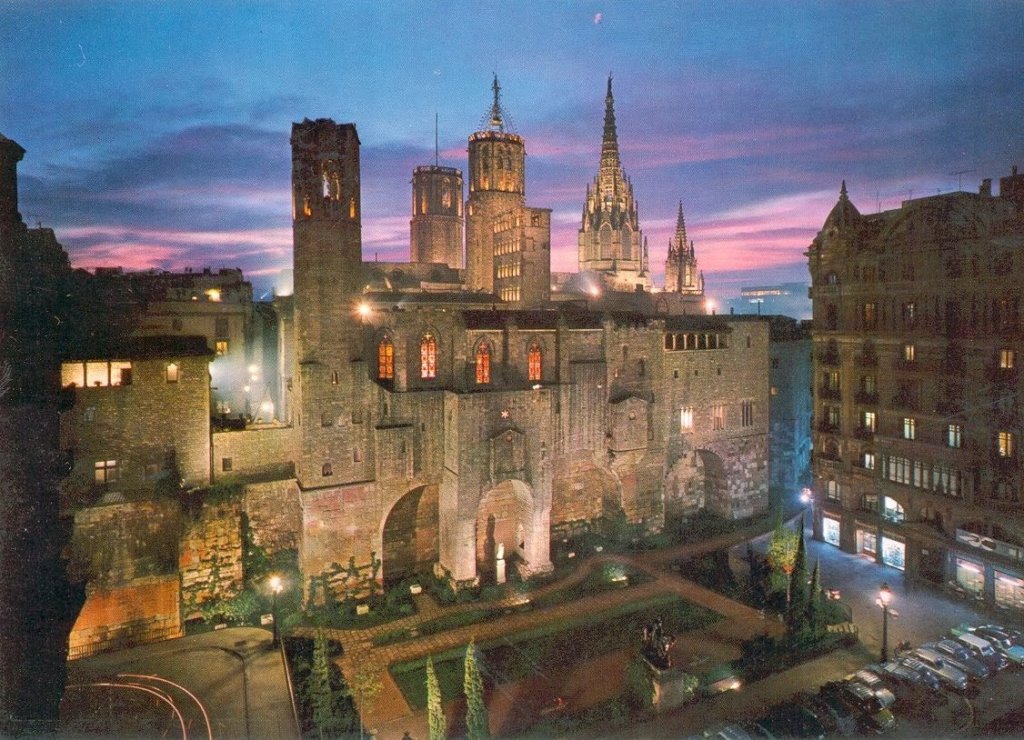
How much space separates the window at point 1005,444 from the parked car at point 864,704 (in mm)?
15876

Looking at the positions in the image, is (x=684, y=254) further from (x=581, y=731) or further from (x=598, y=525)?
(x=581, y=731)

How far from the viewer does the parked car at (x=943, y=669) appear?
25.1m

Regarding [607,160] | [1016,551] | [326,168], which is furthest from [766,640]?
[607,160]

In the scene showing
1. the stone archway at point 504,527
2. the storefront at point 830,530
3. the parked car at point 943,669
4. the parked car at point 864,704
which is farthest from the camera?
A: the storefront at point 830,530

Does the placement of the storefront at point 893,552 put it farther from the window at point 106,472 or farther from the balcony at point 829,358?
the window at point 106,472

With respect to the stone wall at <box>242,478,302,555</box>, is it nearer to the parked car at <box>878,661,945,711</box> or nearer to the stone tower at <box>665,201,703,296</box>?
the parked car at <box>878,661,945,711</box>

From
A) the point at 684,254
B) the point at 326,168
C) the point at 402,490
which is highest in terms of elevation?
the point at 684,254

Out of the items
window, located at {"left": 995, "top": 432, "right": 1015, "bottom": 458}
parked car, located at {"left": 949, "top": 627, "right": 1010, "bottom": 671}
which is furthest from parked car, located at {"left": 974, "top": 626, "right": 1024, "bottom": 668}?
window, located at {"left": 995, "top": 432, "right": 1015, "bottom": 458}

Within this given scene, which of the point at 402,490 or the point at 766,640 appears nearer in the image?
the point at 766,640

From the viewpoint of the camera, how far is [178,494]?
30328mm

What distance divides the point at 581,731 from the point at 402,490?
16.3m

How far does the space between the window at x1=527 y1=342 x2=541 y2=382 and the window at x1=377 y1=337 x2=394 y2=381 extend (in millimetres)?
8429

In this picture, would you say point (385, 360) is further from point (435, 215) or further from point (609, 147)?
point (609, 147)

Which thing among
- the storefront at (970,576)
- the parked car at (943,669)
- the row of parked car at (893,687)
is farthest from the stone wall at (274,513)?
the storefront at (970,576)
